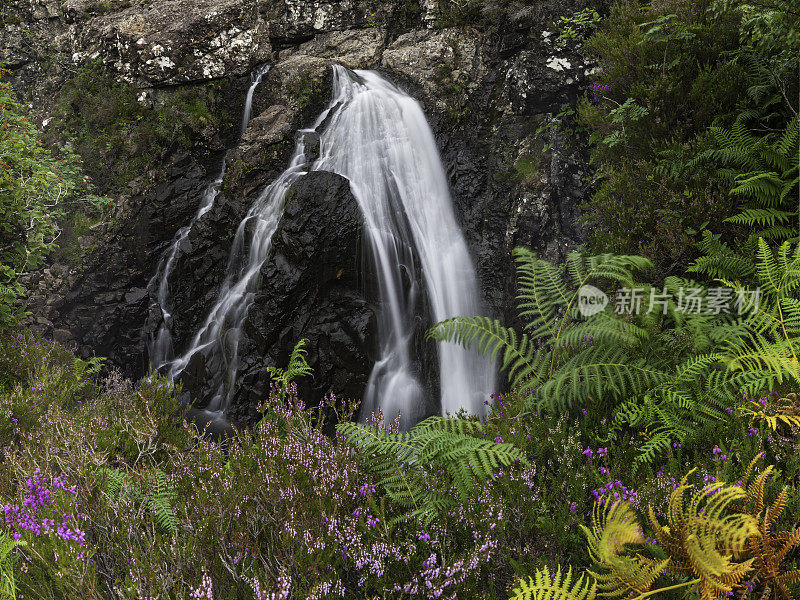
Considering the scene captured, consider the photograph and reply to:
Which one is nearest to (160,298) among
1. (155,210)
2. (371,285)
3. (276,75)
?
(155,210)

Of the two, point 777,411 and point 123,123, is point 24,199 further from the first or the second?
point 777,411

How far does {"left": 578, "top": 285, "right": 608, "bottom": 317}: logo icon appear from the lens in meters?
3.14

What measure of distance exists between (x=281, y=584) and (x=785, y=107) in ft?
21.1

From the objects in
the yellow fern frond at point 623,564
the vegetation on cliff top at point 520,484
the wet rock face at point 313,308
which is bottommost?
the wet rock face at point 313,308

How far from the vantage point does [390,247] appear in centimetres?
772

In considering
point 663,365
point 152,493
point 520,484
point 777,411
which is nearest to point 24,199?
point 152,493

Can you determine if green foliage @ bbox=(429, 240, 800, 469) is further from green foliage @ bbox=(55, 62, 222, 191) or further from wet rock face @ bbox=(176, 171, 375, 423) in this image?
green foliage @ bbox=(55, 62, 222, 191)

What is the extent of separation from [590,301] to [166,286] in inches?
317

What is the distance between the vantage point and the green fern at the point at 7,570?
6.03ft

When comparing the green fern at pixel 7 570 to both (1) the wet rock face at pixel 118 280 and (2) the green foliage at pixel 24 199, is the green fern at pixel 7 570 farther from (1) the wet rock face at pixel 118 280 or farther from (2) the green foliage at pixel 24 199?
(1) the wet rock face at pixel 118 280

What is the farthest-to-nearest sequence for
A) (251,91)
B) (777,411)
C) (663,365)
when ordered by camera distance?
(251,91) → (663,365) → (777,411)

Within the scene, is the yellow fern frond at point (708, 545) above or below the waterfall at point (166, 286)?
above

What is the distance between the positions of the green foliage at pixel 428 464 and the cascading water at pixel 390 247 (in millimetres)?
4444

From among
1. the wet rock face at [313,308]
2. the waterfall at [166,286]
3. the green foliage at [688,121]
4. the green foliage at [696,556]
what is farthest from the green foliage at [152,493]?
the waterfall at [166,286]
